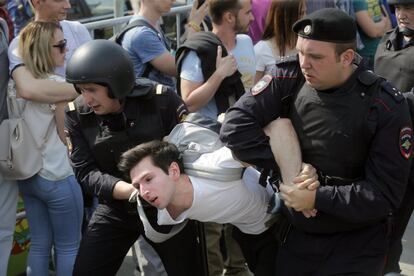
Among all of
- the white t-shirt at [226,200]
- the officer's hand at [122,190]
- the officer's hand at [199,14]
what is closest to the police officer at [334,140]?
the white t-shirt at [226,200]

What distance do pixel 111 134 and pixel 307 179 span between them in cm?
108

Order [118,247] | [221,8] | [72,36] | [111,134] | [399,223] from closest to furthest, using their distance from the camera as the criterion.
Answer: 1. [111,134]
2. [118,247]
3. [399,223]
4. [72,36]
5. [221,8]

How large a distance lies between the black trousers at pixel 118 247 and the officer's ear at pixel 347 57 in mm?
1178

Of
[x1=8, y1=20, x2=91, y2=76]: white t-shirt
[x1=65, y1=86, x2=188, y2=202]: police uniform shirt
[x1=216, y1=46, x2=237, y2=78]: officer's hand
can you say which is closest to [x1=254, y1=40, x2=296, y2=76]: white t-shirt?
[x1=216, y1=46, x2=237, y2=78]: officer's hand

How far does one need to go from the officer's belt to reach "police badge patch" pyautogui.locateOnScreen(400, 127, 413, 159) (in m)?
0.21

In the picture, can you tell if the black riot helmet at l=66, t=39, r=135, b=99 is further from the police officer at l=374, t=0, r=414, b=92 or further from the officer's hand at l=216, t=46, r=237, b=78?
the police officer at l=374, t=0, r=414, b=92

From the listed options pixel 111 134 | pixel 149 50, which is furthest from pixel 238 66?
pixel 111 134

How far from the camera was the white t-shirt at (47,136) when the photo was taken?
12.6ft

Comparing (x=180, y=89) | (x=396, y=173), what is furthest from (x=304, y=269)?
(x=180, y=89)

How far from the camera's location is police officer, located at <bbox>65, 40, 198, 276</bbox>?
3270 mm

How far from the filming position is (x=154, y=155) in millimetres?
3039

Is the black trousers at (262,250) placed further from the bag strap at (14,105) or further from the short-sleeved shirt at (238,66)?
the bag strap at (14,105)

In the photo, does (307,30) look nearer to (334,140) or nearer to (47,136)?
(334,140)

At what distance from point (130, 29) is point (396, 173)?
2287 mm
